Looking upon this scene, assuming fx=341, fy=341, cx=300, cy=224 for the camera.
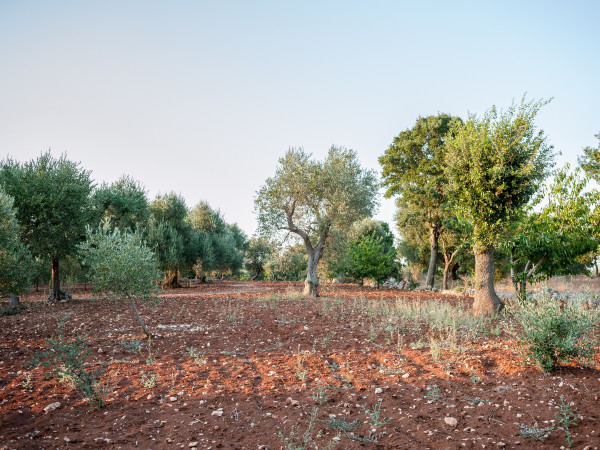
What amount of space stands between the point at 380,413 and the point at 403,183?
2475 centimetres

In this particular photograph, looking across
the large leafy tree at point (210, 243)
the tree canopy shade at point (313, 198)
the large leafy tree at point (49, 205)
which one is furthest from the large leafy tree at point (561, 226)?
the large leafy tree at point (210, 243)

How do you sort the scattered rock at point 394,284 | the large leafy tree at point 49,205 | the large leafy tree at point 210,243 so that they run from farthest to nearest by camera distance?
the large leafy tree at point 210,243 → the scattered rock at point 394,284 → the large leafy tree at point 49,205

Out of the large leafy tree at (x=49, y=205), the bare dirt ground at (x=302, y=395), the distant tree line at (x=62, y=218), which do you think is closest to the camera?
the bare dirt ground at (x=302, y=395)

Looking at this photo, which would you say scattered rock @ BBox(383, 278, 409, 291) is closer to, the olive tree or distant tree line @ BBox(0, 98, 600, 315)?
distant tree line @ BBox(0, 98, 600, 315)

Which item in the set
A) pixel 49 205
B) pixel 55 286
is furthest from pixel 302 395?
pixel 55 286

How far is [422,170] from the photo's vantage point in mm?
26938

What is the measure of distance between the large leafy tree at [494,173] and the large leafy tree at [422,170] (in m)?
12.8

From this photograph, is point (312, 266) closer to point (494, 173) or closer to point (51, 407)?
point (494, 173)

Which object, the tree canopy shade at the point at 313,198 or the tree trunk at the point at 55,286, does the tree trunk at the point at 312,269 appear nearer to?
the tree canopy shade at the point at 313,198

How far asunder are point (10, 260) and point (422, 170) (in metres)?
25.6

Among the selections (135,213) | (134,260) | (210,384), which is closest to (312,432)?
(210,384)

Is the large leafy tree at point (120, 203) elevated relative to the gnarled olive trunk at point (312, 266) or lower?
elevated

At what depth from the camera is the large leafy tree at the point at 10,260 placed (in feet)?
43.2

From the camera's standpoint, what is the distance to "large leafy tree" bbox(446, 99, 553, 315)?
39.1 feet
